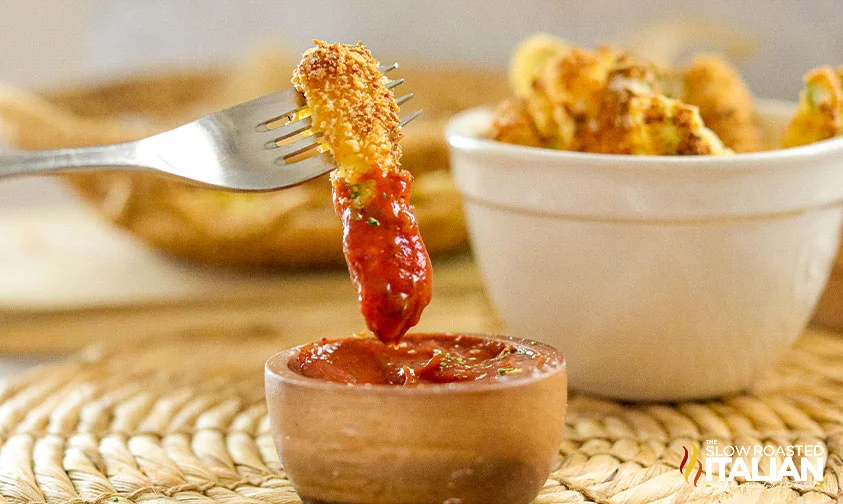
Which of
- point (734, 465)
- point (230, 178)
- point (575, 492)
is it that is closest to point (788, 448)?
point (734, 465)

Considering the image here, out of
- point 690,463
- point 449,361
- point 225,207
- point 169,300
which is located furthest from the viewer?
point 225,207

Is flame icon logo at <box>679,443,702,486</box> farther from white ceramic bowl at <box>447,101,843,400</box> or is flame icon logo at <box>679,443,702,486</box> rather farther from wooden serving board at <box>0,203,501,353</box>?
wooden serving board at <box>0,203,501,353</box>

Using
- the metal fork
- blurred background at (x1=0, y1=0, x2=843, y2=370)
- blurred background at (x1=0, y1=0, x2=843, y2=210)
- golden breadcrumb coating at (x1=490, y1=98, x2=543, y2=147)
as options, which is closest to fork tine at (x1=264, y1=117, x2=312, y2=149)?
the metal fork

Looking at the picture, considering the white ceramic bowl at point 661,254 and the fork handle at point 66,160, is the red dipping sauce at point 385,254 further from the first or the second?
the white ceramic bowl at point 661,254

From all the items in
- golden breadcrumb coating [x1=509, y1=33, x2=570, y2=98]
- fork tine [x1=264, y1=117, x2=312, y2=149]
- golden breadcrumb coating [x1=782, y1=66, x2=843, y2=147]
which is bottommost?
golden breadcrumb coating [x1=782, y1=66, x2=843, y2=147]

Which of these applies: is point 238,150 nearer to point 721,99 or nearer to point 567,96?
point 567,96

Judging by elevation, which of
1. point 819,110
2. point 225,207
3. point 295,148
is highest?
point 295,148

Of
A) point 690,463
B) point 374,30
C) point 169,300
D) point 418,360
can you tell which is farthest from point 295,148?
point 374,30
